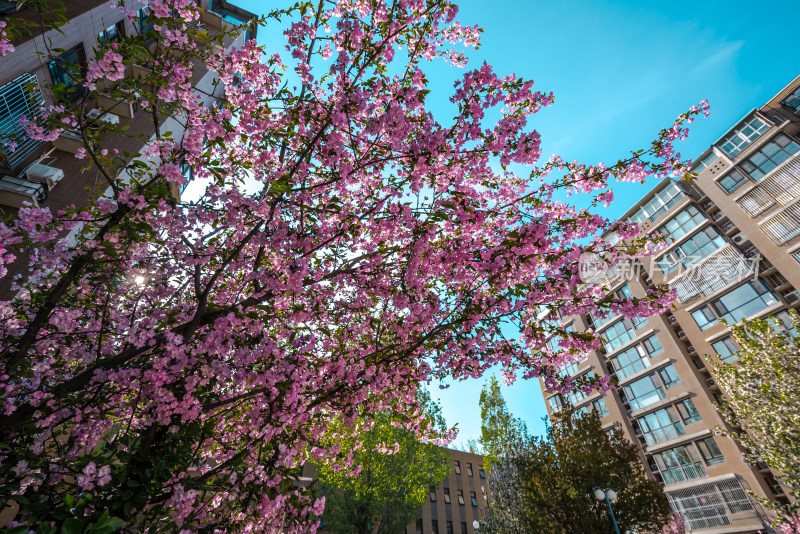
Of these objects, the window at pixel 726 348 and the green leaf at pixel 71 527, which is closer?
the green leaf at pixel 71 527

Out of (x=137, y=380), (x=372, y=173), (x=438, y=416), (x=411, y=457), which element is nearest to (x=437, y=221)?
(x=372, y=173)

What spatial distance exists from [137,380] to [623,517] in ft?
58.8

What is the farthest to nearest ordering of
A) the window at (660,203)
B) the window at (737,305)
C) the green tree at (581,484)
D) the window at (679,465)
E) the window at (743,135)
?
1. the window at (660,203)
2. the window at (743,135)
3. the window at (679,465)
4. the window at (737,305)
5. the green tree at (581,484)

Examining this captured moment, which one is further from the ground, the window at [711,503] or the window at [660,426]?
the window at [660,426]

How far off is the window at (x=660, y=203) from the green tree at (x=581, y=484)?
28.2 metres

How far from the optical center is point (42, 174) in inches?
378

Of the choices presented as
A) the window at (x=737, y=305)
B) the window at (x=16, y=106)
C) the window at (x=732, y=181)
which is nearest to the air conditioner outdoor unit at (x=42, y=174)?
the window at (x=16, y=106)

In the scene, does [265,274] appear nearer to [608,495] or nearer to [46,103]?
[46,103]

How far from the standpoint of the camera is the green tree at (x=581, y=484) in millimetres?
14133

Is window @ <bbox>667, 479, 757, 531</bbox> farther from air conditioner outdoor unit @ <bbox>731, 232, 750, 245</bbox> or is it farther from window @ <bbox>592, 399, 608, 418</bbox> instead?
air conditioner outdoor unit @ <bbox>731, 232, 750, 245</bbox>

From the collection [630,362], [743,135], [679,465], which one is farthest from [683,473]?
[743,135]

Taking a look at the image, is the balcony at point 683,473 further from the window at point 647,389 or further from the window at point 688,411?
the window at point 647,389

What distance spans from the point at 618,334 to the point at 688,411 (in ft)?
30.5

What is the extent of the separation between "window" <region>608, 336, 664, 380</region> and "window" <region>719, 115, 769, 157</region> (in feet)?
58.7
